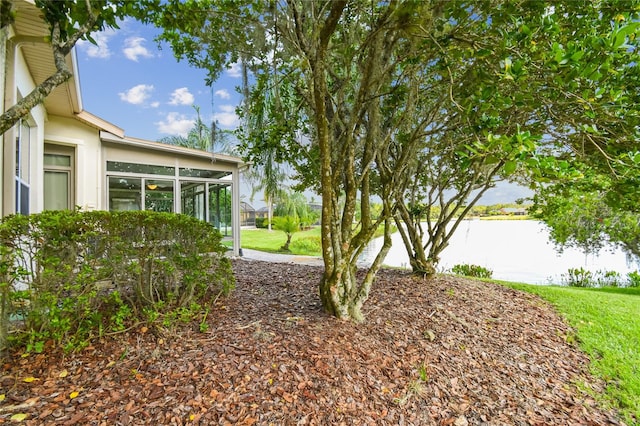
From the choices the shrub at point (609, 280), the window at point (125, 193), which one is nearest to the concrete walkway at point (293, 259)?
the window at point (125, 193)

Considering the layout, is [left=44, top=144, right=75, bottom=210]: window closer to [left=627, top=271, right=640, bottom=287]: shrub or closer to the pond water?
the pond water

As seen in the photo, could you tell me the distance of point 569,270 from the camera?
949cm

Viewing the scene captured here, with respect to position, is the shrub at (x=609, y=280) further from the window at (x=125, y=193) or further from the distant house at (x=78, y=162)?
the window at (x=125, y=193)

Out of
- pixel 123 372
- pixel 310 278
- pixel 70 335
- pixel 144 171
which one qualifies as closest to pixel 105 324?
pixel 70 335

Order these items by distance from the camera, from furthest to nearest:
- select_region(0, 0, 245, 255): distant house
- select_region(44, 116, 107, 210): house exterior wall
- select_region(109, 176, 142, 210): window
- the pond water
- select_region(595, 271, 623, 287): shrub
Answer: the pond water, select_region(595, 271, 623, 287): shrub, select_region(109, 176, 142, 210): window, select_region(44, 116, 107, 210): house exterior wall, select_region(0, 0, 245, 255): distant house

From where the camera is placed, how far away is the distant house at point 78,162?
3.74m

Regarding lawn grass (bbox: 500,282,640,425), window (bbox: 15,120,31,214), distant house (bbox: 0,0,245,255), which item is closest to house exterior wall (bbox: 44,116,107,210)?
distant house (bbox: 0,0,245,255)

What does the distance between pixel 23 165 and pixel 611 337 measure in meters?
8.61

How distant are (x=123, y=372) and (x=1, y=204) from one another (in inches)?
112

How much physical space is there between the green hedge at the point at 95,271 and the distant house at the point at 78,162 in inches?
57.1

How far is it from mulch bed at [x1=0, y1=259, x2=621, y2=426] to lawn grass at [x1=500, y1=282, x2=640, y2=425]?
195mm

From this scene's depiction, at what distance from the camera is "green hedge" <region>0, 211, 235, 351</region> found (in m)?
2.52

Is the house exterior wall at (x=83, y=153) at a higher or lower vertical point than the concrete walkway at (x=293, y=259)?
higher

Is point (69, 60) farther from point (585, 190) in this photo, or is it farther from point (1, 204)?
point (585, 190)
